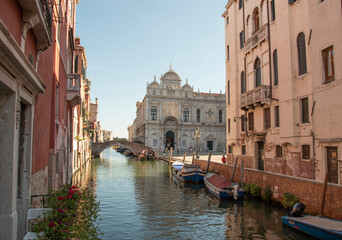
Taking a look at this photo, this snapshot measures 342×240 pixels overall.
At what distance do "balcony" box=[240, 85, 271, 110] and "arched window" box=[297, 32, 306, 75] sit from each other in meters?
2.30

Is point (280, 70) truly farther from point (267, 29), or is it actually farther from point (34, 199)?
point (34, 199)

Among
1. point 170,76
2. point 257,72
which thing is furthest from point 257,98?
point 170,76

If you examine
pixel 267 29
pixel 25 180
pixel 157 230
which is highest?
pixel 267 29

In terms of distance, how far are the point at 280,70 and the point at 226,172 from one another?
7369 mm

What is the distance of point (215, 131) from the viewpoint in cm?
5075

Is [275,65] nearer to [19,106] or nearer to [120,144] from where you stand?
[19,106]

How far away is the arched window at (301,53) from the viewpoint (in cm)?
1197

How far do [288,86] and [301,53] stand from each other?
1555mm

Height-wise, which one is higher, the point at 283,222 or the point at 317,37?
the point at 317,37

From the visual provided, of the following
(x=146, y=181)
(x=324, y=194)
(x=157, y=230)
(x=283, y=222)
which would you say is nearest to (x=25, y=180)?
(x=157, y=230)

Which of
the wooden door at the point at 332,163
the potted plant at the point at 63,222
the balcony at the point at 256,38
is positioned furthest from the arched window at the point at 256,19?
the potted plant at the point at 63,222

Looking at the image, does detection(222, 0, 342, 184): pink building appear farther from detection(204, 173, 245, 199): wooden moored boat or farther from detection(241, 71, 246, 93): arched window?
detection(204, 173, 245, 199): wooden moored boat

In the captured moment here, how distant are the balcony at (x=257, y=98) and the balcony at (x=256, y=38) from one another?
2838 millimetres

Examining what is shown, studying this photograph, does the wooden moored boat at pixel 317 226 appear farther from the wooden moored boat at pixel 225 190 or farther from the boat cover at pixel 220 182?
the boat cover at pixel 220 182
